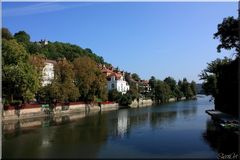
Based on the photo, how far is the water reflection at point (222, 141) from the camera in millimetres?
29394

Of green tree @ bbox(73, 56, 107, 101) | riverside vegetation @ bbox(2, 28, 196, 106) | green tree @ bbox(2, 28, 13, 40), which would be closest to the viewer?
riverside vegetation @ bbox(2, 28, 196, 106)

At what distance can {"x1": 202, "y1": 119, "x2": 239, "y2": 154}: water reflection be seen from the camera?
29.4m

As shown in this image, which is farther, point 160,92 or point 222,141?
point 160,92

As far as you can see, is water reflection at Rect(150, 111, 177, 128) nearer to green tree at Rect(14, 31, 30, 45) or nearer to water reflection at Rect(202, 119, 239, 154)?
water reflection at Rect(202, 119, 239, 154)

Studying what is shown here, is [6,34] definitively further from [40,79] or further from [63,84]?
[40,79]

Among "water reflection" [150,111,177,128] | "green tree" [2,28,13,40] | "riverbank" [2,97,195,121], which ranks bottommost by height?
"water reflection" [150,111,177,128]

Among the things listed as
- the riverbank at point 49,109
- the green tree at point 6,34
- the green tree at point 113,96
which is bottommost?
the riverbank at point 49,109

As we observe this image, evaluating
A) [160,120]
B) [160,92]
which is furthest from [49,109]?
[160,92]

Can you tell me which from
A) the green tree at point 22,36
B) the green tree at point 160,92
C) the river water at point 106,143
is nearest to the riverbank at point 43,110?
the river water at point 106,143

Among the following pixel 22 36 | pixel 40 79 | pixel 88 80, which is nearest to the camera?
pixel 40 79

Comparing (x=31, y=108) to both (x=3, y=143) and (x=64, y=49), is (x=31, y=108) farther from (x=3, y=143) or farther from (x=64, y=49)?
(x=64, y=49)

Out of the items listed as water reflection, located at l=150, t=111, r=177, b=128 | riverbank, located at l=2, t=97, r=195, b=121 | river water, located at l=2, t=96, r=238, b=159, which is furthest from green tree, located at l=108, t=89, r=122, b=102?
river water, located at l=2, t=96, r=238, b=159

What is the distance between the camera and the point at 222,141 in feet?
109

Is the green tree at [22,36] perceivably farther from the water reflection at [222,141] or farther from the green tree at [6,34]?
the water reflection at [222,141]
